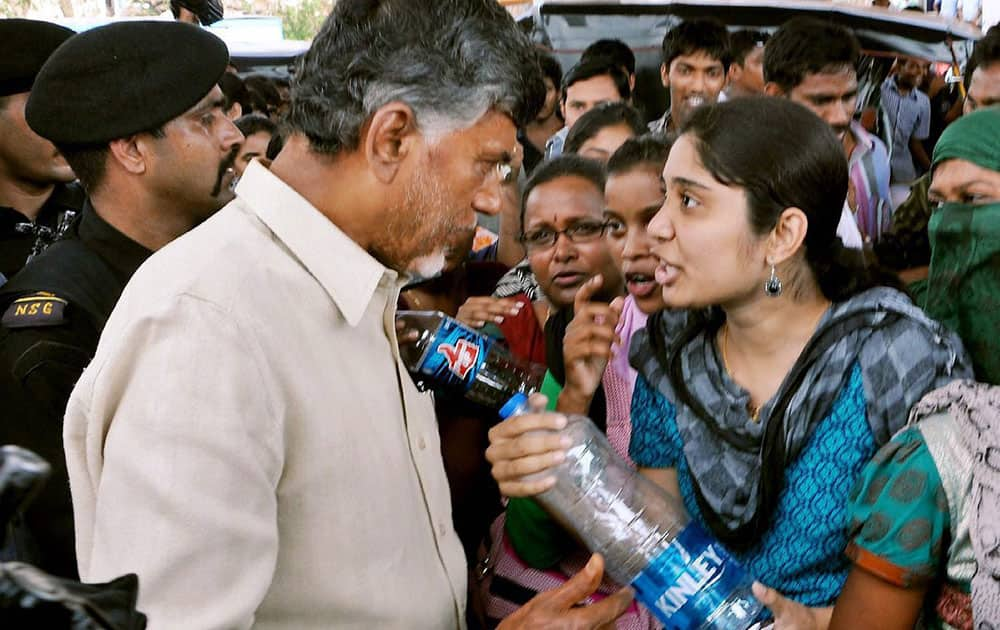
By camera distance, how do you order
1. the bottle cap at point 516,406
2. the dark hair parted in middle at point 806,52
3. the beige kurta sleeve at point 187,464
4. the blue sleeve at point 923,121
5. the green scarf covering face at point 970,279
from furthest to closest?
the blue sleeve at point 923,121 → the dark hair parted in middle at point 806,52 → the green scarf covering face at point 970,279 → the bottle cap at point 516,406 → the beige kurta sleeve at point 187,464

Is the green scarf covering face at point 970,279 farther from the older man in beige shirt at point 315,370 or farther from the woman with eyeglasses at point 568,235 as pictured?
the older man in beige shirt at point 315,370

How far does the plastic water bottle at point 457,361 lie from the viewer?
1.67 m

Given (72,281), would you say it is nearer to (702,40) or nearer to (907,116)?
(702,40)

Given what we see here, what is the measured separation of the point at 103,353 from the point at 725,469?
1.27 m

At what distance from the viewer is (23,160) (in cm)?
302

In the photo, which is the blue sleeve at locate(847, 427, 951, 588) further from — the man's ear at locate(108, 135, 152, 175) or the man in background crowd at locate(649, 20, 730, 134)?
the man in background crowd at locate(649, 20, 730, 134)

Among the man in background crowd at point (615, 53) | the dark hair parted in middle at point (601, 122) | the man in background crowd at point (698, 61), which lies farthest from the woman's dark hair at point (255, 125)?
the man in background crowd at point (698, 61)

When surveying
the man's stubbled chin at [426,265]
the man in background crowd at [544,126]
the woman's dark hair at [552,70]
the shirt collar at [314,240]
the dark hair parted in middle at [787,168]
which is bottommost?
the man in background crowd at [544,126]

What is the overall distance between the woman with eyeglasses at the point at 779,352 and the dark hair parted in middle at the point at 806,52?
1.94 m

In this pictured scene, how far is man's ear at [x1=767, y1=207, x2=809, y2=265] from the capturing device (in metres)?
1.92

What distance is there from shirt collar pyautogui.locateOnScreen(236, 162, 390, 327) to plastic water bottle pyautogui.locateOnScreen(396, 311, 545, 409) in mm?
309

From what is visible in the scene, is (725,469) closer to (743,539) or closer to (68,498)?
(743,539)

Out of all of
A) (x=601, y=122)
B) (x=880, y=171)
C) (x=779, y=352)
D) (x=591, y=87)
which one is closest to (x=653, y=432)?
(x=779, y=352)

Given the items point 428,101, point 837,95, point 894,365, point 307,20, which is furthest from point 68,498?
point 307,20
